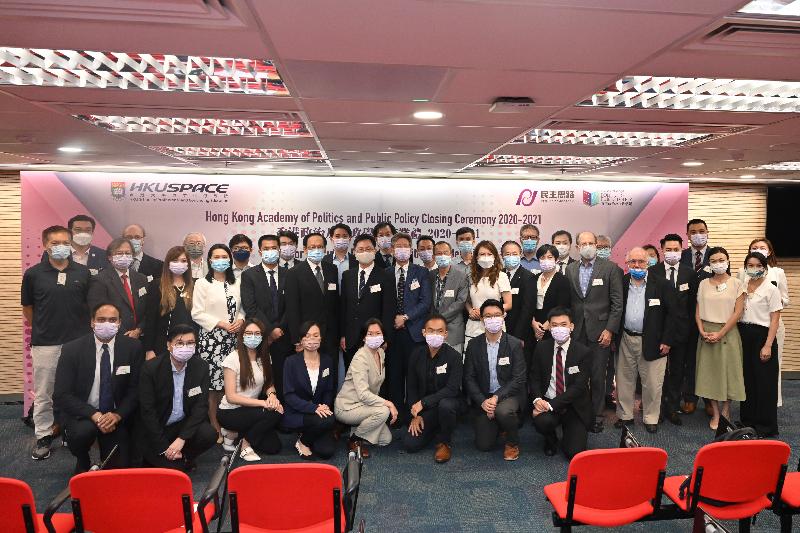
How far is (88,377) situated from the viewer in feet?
14.5

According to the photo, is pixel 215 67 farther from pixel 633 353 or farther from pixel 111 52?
pixel 633 353

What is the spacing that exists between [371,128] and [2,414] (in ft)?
18.7

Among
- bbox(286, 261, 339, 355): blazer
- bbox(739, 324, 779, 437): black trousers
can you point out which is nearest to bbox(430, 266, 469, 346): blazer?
bbox(286, 261, 339, 355): blazer

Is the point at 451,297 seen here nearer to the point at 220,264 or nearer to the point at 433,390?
the point at 433,390

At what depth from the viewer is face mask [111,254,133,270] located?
17.6ft

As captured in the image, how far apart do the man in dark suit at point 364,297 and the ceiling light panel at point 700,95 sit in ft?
9.71

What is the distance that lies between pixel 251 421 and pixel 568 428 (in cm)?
287

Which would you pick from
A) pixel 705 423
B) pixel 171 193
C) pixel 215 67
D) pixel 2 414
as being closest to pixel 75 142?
pixel 171 193

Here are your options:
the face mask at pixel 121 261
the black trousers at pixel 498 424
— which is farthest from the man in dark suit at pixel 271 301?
the black trousers at pixel 498 424

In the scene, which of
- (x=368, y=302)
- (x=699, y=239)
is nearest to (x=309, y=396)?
(x=368, y=302)

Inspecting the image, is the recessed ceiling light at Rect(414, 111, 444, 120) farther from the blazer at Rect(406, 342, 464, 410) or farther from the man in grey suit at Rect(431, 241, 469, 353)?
the man in grey suit at Rect(431, 241, 469, 353)

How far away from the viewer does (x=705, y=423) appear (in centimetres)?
591

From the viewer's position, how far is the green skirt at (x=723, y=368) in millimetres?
5504

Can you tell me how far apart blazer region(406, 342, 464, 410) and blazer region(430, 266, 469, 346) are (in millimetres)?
617
